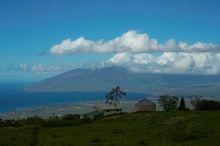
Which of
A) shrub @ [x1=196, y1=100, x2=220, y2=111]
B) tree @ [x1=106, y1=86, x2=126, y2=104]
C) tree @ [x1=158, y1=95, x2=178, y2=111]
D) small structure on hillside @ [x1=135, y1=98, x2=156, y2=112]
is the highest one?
tree @ [x1=106, y1=86, x2=126, y2=104]

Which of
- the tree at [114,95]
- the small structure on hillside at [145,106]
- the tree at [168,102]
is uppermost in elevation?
the tree at [114,95]

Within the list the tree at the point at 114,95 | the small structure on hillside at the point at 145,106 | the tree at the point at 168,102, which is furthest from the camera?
the tree at the point at 114,95

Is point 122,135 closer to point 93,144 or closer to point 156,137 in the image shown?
point 156,137


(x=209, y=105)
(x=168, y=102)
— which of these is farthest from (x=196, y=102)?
(x=168, y=102)

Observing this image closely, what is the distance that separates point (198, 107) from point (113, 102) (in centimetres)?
5472

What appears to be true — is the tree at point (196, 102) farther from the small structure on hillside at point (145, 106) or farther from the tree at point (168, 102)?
the small structure on hillside at point (145, 106)

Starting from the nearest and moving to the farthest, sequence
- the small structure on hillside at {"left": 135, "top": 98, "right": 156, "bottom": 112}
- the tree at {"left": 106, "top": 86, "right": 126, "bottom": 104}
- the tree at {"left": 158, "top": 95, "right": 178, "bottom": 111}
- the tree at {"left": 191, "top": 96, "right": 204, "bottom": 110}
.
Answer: the tree at {"left": 191, "top": 96, "right": 204, "bottom": 110} < the small structure on hillside at {"left": 135, "top": 98, "right": 156, "bottom": 112} < the tree at {"left": 158, "top": 95, "right": 178, "bottom": 111} < the tree at {"left": 106, "top": 86, "right": 126, "bottom": 104}

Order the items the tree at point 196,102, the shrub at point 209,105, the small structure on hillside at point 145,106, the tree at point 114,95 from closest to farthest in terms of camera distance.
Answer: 1. the shrub at point 209,105
2. the tree at point 196,102
3. the small structure on hillside at point 145,106
4. the tree at point 114,95

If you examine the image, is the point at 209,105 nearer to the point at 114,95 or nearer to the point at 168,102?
the point at 168,102

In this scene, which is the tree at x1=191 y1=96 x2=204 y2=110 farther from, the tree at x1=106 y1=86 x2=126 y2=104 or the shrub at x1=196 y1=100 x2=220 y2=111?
the tree at x1=106 y1=86 x2=126 y2=104

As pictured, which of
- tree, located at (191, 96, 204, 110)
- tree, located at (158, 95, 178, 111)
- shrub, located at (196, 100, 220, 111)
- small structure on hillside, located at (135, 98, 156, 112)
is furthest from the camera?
tree, located at (158, 95, 178, 111)

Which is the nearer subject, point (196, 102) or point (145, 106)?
point (196, 102)

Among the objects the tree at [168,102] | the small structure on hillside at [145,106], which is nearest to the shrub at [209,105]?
the small structure on hillside at [145,106]

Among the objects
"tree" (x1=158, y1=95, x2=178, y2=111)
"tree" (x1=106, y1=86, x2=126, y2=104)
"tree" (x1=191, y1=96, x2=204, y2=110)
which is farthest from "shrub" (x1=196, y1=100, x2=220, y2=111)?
"tree" (x1=106, y1=86, x2=126, y2=104)
